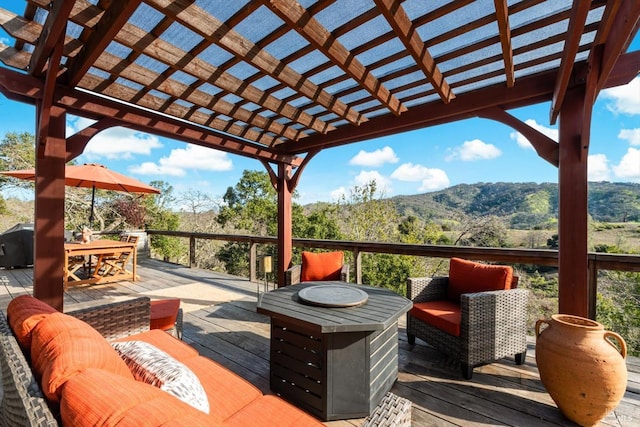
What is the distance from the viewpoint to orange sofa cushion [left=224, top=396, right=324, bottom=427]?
1.22 meters

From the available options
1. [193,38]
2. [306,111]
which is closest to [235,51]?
[193,38]

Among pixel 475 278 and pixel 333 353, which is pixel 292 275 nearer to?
pixel 333 353

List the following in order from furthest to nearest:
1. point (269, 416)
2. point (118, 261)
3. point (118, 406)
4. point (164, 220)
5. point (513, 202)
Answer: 1. point (513, 202)
2. point (164, 220)
3. point (118, 261)
4. point (269, 416)
5. point (118, 406)

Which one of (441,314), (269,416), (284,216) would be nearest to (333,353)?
(269,416)

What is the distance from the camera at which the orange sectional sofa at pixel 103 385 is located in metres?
0.76

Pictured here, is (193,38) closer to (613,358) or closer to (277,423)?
(277,423)

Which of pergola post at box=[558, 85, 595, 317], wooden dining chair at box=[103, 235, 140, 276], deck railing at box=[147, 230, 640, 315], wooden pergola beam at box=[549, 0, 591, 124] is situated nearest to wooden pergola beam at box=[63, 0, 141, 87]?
wooden pergola beam at box=[549, 0, 591, 124]

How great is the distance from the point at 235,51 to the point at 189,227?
46.3 feet

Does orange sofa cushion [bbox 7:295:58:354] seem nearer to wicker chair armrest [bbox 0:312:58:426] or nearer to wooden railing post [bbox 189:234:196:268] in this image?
wicker chair armrest [bbox 0:312:58:426]

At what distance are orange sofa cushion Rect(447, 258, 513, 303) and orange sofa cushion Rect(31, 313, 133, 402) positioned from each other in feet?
9.02

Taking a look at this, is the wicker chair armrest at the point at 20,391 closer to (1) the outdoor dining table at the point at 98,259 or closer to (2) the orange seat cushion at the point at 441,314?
(2) the orange seat cushion at the point at 441,314

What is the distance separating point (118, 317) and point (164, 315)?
39cm

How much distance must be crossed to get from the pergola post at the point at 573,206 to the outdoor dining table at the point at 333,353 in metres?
1.32

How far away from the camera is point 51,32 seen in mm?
1667
